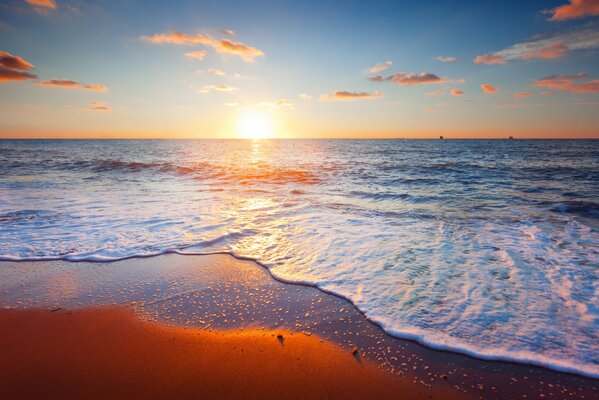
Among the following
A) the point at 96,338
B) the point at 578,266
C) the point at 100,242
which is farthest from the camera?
the point at 100,242

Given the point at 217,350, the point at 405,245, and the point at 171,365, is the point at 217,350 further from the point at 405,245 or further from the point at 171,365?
the point at 405,245

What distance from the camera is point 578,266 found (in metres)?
5.01

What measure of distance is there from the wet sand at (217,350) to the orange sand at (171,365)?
10 mm

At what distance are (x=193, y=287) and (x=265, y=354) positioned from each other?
5.92 ft

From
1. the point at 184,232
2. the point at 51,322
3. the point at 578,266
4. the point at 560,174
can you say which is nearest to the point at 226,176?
the point at 184,232

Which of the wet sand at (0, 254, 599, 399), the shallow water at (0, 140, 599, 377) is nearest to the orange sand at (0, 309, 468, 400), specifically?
the wet sand at (0, 254, 599, 399)

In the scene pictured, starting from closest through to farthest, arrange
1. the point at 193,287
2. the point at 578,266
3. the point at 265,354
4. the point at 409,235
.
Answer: the point at 265,354 < the point at 193,287 < the point at 578,266 < the point at 409,235

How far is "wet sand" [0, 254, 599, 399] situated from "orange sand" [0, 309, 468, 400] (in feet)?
0.03

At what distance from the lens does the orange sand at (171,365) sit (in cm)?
249

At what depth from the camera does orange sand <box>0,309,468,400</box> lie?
249cm

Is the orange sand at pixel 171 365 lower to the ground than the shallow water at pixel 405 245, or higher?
lower

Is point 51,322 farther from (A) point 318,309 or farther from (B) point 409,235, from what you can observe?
(B) point 409,235

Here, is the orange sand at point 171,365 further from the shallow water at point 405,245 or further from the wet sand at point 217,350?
the shallow water at point 405,245

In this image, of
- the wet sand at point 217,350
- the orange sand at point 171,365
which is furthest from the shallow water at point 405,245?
the orange sand at point 171,365
